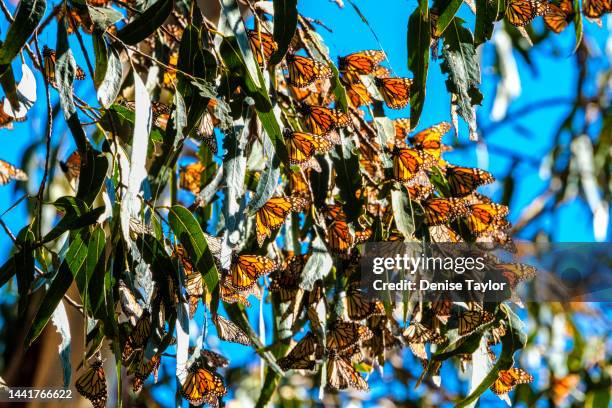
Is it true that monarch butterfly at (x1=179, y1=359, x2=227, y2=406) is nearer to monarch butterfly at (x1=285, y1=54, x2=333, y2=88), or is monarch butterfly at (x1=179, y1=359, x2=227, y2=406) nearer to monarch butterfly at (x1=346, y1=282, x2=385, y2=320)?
monarch butterfly at (x1=346, y1=282, x2=385, y2=320)

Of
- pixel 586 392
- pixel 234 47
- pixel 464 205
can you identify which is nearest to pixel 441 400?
pixel 586 392

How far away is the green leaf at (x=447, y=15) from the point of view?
3.61ft

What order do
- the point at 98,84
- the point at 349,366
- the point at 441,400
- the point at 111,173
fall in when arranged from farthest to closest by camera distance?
1. the point at 441,400
2. the point at 349,366
3. the point at 111,173
4. the point at 98,84

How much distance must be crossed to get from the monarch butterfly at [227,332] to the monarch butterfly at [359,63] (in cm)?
44

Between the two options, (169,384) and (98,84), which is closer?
→ (98,84)

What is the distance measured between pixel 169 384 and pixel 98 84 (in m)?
1.80

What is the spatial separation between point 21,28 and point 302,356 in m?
0.61

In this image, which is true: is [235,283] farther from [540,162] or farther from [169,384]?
[540,162]

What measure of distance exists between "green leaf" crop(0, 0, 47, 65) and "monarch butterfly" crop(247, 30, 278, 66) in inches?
13.0

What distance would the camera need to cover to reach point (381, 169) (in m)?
1.45

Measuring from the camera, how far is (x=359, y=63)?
1.35 meters

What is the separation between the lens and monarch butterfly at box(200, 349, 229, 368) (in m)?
1.16

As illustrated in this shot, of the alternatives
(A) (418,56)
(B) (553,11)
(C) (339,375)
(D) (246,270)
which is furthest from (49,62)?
(B) (553,11)

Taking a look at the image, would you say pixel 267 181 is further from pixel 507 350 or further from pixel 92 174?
pixel 507 350
